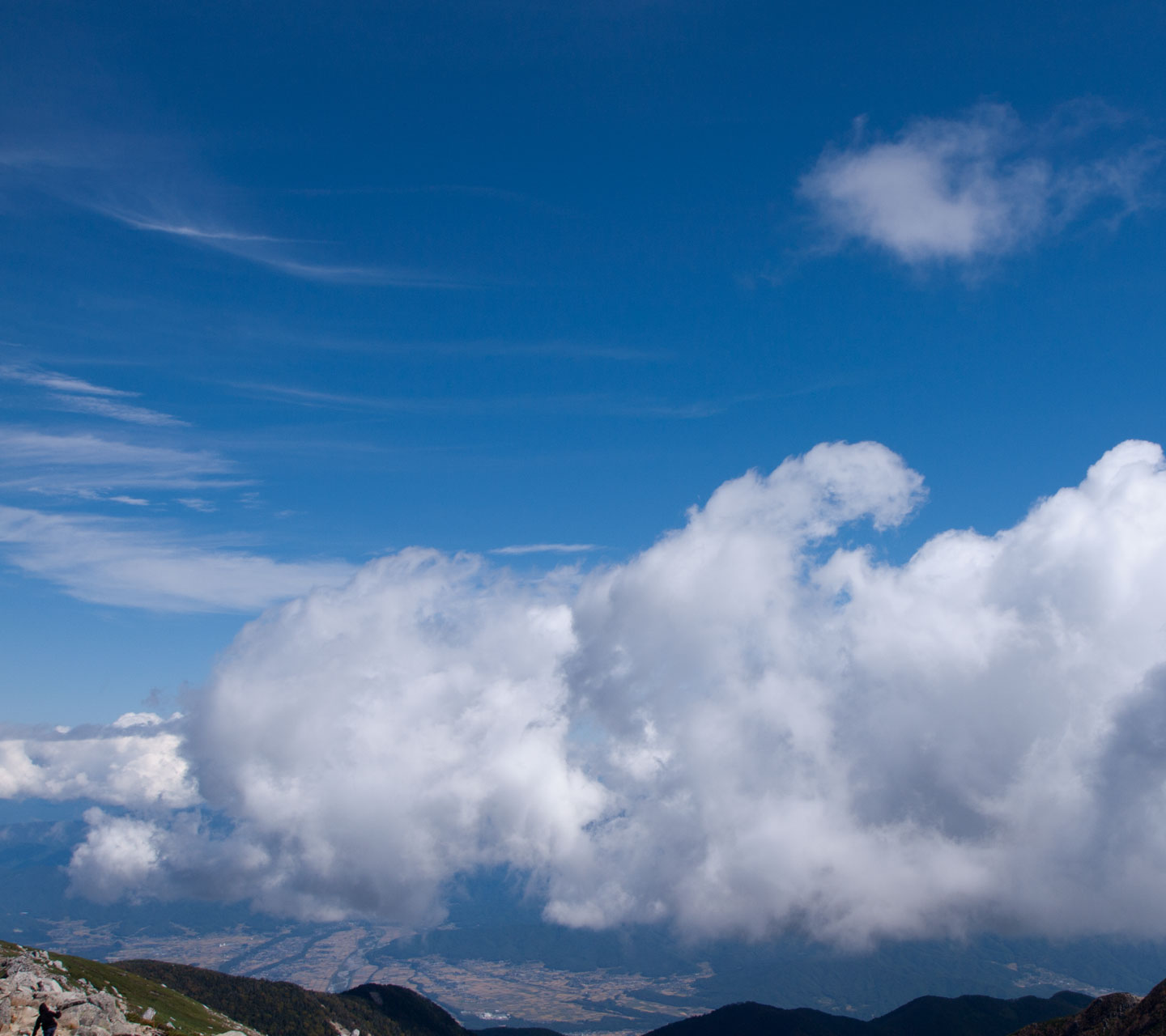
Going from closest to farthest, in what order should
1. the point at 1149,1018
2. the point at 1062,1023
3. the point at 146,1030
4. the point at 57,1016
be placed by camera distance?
the point at 57,1016 < the point at 146,1030 < the point at 1149,1018 < the point at 1062,1023

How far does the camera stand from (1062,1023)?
19988 cm

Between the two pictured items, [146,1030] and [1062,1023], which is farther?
[1062,1023]

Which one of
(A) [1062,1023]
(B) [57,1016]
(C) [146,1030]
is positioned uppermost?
(B) [57,1016]

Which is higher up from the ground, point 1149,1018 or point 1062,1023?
point 1149,1018

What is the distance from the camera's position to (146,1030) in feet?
365

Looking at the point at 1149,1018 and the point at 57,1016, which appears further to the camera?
the point at 1149,1018

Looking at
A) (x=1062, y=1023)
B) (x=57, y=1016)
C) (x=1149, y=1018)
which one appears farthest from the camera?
(x=1062, y=1023)

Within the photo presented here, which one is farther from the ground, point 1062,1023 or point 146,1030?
point 146,1030

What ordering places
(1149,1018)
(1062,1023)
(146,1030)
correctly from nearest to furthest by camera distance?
(146,1030) → (1149,1018) → (1062,1023)

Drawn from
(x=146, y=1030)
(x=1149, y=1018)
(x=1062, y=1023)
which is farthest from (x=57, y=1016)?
(x=1062, y=1023)

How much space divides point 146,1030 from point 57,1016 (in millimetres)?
21652

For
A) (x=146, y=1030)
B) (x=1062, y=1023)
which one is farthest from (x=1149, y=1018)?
(x=146, y=1030)

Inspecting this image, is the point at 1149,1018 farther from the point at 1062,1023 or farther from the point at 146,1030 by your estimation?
the point at 146,1030

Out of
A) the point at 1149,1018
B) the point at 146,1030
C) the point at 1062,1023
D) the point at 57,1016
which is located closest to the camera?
the point at 57,1016
